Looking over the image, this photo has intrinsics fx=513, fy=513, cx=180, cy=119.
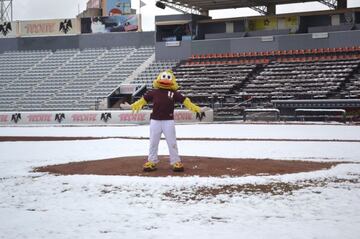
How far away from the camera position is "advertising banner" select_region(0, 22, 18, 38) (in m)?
55.8

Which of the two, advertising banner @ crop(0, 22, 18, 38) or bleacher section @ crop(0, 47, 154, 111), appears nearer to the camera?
bleacher section @ crop(0, 47, 154, 111)

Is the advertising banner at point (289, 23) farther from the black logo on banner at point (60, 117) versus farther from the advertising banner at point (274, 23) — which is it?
the black logo on banner at point (60, 117)

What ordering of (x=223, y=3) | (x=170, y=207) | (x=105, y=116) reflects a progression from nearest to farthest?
(x=170, y=207), (x=105, y=116), (x=223, y=3)

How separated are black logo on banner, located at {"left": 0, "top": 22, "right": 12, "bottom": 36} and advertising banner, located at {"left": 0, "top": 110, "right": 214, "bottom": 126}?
23096mm

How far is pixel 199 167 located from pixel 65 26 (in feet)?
152

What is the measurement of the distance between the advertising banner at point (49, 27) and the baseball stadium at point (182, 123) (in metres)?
0.15

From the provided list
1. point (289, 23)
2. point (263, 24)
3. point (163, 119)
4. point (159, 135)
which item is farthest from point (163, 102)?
point (263, 24)

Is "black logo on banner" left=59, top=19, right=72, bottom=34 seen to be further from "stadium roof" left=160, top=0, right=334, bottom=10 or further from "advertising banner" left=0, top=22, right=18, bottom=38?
"stadium roof" left=160, top=0, right=334, bottom=10

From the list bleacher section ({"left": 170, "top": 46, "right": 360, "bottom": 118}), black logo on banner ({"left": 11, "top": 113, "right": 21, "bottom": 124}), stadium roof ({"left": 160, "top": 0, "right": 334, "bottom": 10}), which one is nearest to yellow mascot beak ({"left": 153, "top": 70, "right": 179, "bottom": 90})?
bleacher section ({"left": 170, "top": 46, "right": 360, "bottom": 118})

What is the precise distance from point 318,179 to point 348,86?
28360 millimetres

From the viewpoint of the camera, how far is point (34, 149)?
16.2 meters

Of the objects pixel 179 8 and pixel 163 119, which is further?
pixel 179 8

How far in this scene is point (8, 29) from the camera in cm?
5603

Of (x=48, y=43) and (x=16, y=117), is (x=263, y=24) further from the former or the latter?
(x=16, y=117)
